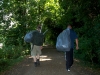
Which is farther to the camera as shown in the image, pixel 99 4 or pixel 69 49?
A: pixel 99 4

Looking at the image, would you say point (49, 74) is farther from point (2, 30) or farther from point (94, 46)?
point (2, 30)

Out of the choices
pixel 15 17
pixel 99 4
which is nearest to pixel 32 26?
pixel 15 17

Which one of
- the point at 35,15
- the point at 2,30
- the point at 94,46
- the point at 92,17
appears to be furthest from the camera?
the point at 35,15

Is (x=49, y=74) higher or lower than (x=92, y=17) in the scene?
lower

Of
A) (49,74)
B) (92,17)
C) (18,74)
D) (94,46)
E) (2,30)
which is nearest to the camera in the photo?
(49,74)

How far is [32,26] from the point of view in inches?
856

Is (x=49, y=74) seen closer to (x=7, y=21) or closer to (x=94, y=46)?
(x=94, y=46)

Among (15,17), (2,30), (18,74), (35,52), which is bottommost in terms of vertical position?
(18,74)

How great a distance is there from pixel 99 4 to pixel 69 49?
12.8 ft

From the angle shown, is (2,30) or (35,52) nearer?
(35,52)

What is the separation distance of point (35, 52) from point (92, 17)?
408cm

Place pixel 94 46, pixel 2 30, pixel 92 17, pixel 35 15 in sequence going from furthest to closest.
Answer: pixel 35 15 → pixel 2 30 → pixel 92 17 → pixel 94 46

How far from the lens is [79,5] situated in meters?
13.0

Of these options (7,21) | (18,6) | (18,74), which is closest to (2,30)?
(7,21)
